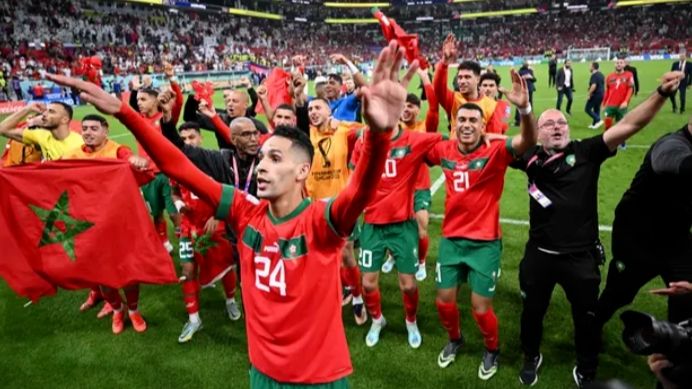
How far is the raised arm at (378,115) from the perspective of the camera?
6.54 ft

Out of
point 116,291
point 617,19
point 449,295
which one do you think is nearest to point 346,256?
point 449,295

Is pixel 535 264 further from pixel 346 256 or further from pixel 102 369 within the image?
pixel 102 369

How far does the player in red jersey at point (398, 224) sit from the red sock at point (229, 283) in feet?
5.85

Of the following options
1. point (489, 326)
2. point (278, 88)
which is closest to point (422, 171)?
point (489, 326)

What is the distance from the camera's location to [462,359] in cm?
475

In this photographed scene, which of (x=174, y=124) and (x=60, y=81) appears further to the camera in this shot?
(x=174, y=124)

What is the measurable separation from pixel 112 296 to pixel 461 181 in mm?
4113

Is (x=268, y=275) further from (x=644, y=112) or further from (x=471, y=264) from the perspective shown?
(x=644, y=112)

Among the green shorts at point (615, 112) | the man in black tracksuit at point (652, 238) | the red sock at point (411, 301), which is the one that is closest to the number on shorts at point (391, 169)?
the red sock at point (411, 301)

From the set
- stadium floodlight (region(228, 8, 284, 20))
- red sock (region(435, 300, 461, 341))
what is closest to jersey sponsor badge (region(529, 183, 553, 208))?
red sock (region(435, 300, 461, 341))

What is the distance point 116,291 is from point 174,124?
86.6 inches

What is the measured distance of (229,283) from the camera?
5.86 metres

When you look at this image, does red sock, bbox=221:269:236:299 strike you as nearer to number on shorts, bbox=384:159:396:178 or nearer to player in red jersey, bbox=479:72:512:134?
number on shorts, bbox=384:159:396:178

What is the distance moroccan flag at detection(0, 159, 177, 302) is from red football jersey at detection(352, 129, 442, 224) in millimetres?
2539
